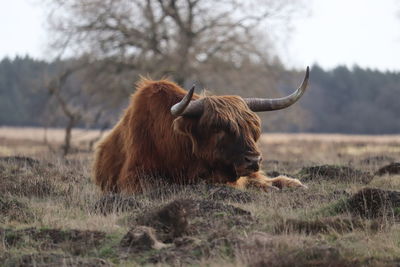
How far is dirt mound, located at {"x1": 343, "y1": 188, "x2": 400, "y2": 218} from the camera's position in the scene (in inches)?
256

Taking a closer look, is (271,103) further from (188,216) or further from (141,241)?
(141,241)

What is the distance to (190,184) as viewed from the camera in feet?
27.5

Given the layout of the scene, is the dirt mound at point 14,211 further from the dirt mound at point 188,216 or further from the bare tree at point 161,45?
the bare tree at point 161,45

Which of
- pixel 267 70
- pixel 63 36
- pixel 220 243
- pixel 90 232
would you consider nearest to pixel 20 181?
pixel 90 232

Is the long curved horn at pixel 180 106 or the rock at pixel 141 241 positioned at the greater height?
the long curved horn at pixel 180 106

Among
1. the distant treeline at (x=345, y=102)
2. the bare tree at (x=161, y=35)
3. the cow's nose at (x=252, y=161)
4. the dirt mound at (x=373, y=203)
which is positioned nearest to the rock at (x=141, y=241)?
the dirt mound at (x=373, y=203)

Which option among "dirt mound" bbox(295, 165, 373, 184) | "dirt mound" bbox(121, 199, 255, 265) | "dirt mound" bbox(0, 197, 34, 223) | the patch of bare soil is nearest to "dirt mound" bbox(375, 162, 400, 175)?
"dirt mound" bbox(295, 165, 373, 184)

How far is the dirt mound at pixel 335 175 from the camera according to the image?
9.54 metres

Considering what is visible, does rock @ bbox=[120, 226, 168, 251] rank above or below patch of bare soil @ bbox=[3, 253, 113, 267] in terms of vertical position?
above

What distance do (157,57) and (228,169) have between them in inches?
779

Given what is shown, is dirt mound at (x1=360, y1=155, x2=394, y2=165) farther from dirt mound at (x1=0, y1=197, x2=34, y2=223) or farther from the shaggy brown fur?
dirt mound at (x1=0, y1=197, x2=34, y2=223)

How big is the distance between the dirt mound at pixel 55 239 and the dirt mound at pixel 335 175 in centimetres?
461

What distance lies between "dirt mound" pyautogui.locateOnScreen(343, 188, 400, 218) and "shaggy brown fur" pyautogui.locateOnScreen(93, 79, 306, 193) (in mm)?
1637

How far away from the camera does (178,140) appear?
849 centimetres
